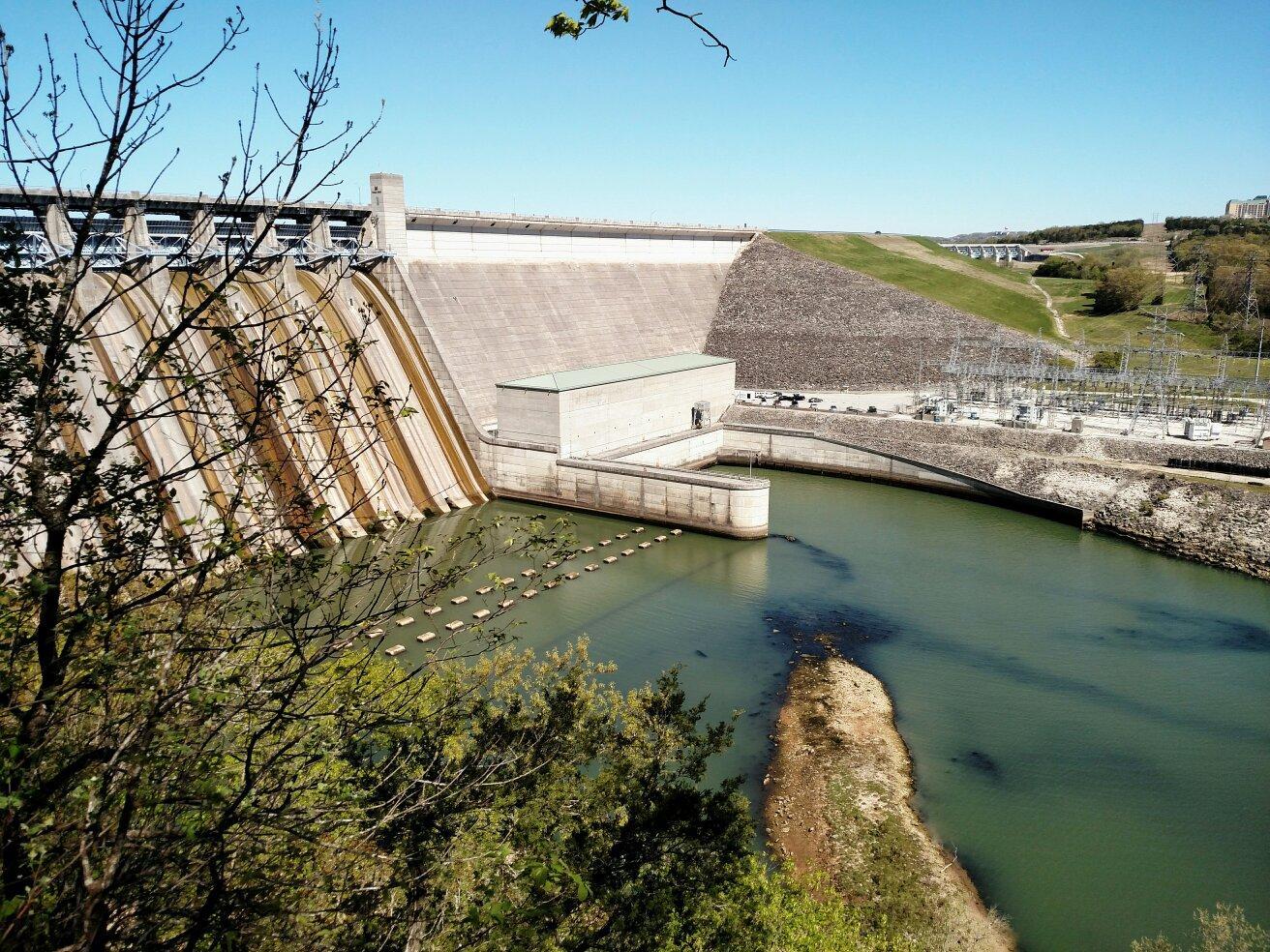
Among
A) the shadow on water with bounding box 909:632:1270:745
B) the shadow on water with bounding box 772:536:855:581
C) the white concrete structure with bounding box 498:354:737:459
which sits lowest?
the shadow on water with bounding box 909:632:1270:745

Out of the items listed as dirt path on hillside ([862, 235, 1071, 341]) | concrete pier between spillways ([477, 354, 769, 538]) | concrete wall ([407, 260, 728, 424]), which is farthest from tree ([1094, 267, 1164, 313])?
concrete pier between spillways ([477, 354, 769, 538])

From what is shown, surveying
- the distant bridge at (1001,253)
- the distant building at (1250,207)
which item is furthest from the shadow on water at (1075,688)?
the distant building at (1250,207)

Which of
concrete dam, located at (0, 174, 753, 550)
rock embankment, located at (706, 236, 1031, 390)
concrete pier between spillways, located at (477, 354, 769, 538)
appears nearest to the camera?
concrete dam, located at (0, 174, 753, 550)

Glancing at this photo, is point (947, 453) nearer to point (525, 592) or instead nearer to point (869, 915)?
point (525, 592)

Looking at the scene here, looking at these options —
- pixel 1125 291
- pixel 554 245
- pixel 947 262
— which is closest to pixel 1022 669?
pixel 554 245

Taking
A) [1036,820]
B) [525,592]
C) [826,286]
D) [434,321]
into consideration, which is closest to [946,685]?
[1036,820]

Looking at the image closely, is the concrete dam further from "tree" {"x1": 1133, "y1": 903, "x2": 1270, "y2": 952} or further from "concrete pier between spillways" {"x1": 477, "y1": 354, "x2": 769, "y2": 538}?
"tree" {"x1": 1133, "y1": 903, "x2": 1270, "y2": 952}
